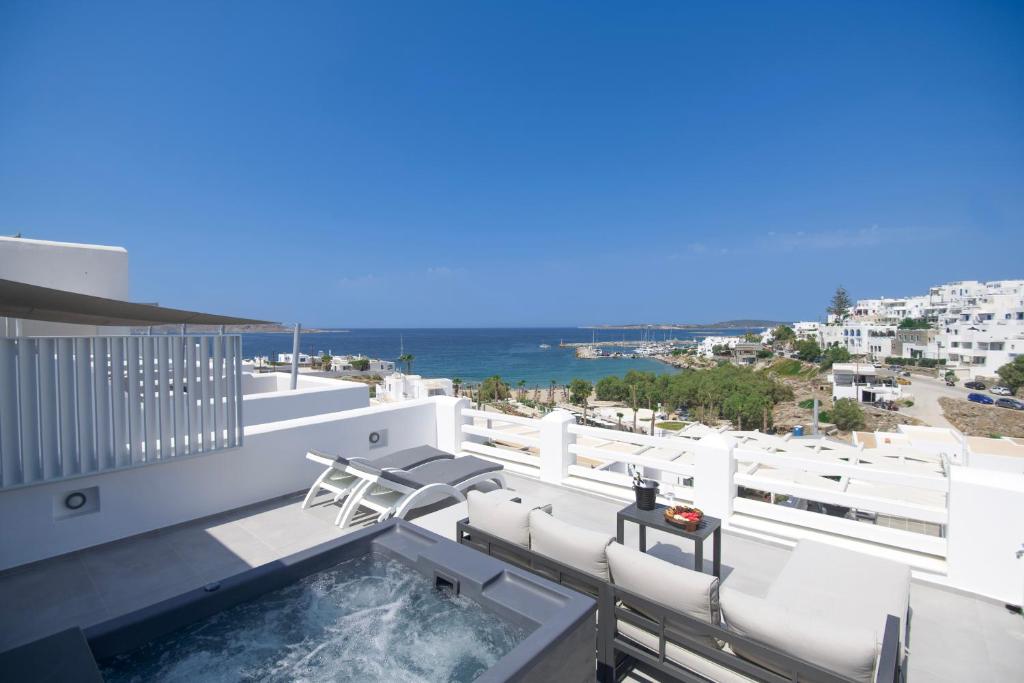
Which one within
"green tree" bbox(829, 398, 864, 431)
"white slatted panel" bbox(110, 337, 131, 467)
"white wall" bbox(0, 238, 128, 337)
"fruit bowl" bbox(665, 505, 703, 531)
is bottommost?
"green tree" bbox(829, 398, 864, 431)

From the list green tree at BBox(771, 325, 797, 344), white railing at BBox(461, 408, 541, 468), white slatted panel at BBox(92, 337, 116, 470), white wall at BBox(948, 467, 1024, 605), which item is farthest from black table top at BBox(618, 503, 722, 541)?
green tree at BBox(771, 325, 797, 344)

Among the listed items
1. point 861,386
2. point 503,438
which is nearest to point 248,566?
point 503,438

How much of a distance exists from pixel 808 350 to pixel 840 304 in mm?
19503

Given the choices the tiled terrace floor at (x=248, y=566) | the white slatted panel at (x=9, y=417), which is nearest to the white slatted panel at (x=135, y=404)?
the white slatted panel at (x=9, y=417)

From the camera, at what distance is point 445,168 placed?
42.6 m

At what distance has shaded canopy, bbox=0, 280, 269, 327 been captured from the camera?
2.91 meters

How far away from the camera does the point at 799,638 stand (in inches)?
61.9

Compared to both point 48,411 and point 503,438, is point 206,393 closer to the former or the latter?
point 48,411

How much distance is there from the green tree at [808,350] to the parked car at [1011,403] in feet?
92.6

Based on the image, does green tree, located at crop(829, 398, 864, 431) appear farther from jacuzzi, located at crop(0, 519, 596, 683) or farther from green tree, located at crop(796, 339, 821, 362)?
jacuzzi, located at crop(0, 519, 596, 683)

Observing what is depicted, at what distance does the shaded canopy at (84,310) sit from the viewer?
9.56ft

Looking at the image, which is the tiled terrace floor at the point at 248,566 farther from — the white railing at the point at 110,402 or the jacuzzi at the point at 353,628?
the jacuzzi at the point at 353,628

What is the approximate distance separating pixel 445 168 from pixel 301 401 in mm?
38907

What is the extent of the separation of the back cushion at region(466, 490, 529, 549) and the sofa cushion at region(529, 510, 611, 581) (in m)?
0.06
